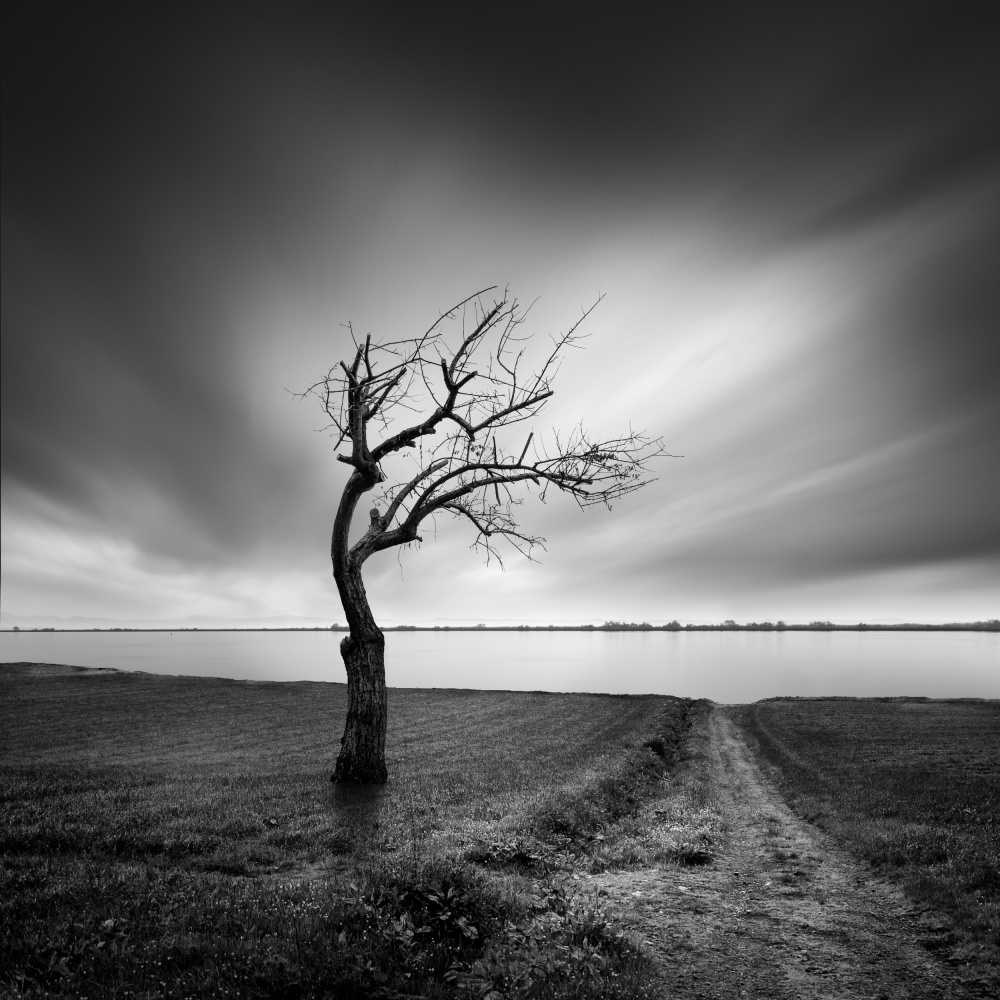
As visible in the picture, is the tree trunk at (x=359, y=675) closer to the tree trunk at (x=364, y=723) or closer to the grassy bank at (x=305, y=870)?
the tree trunk at (x=364, y=723)

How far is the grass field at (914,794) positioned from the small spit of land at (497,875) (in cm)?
8

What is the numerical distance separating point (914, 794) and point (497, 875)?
12994 mm

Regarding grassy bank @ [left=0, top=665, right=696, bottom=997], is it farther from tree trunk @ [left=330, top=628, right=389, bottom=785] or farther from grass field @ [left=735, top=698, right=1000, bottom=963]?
grass field @ [left=735, top=698, right=1000, bottom=963]

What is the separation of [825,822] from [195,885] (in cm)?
1343

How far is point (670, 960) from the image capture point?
686cm

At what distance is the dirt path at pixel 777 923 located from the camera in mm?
6430

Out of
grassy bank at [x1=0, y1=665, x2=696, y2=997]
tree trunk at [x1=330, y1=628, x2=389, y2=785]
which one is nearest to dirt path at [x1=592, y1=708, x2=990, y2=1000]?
grassy bank at [x1=0, y1=665, x2=696, y2=997]

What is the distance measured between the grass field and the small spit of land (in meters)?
0.08

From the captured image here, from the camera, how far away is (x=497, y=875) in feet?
30.0

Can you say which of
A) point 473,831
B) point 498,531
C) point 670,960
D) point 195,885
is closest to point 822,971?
point 670,960

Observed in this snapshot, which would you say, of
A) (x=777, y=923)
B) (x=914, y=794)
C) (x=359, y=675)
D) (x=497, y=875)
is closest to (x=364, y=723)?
(x=359, y=675)

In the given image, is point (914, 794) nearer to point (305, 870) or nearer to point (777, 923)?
point (777, 923)

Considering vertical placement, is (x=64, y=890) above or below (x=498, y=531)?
below

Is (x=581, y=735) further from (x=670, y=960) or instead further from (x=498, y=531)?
(x=670, y=960)
